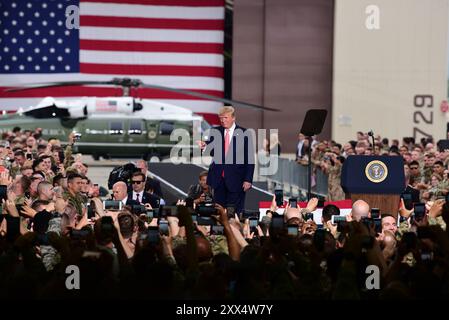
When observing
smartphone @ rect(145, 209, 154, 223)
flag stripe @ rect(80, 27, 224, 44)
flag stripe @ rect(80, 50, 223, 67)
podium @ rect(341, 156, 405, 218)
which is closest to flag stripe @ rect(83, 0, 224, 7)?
flag stripe @ rect(80, 27, 224, 44)

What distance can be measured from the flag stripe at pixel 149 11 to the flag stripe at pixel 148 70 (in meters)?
1.89

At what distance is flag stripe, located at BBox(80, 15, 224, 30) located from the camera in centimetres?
4075

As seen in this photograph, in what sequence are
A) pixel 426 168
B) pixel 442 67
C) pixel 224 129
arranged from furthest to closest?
1. pixel 442 67
2. pixel 426 168
3. pixel 224 129

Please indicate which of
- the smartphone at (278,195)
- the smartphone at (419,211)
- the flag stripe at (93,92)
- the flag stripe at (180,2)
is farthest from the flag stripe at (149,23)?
the smartphone at (419,211)

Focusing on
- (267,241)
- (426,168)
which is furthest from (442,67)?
(267,241)

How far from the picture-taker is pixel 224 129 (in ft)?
41.9

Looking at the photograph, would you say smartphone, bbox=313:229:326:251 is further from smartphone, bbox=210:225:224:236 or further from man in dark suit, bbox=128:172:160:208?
man in dark suit, bbox=128:172:160:208

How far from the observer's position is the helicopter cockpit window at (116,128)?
35.0 m

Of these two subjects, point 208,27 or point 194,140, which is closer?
point 194,140

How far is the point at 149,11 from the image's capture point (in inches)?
1623

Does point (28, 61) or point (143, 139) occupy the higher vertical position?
point (28, 61)

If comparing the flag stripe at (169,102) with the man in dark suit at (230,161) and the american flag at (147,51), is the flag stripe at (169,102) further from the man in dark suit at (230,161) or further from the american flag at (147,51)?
the man in dark suit at (230,161)
